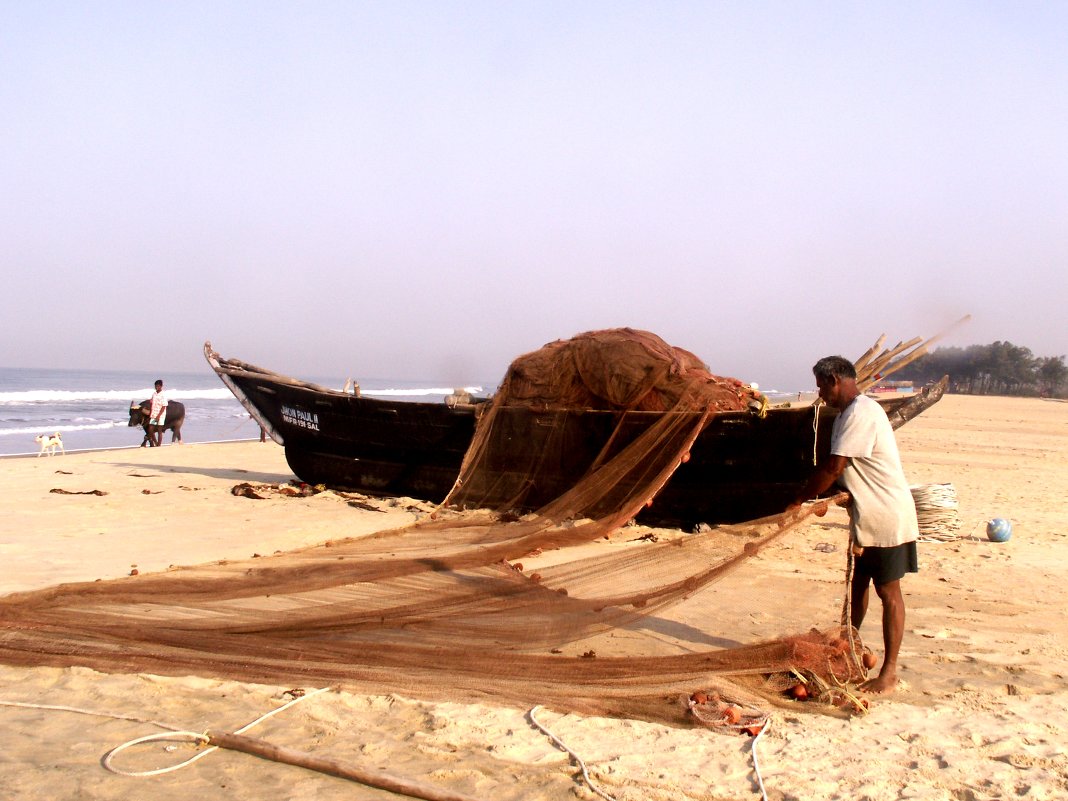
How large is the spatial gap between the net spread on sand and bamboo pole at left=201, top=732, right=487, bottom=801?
691 mm

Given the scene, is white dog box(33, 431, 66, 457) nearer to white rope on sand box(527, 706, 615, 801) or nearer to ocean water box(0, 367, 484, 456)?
ocean water box(0, 367, 484, 456)

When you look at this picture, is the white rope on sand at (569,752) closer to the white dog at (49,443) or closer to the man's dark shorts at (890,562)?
the man's dark shorts at (890,562)

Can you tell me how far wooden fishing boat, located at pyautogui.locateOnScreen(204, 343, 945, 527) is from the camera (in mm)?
8062

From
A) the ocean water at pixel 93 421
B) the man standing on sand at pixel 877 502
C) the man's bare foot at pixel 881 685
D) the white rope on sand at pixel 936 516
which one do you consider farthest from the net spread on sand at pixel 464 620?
the ocean water at pixel 93 421

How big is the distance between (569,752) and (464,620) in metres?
1.50

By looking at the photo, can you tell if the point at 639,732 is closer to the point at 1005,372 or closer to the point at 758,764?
the point at 758,764

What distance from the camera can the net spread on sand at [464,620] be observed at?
3.91 meters

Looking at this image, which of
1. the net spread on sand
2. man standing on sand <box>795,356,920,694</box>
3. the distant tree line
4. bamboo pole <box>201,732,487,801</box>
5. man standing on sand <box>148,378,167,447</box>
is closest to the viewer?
bamboo pole <box>201,732,487,801</box>

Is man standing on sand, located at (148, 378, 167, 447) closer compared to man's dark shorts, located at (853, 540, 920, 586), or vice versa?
man's dark shorts, located at (853, 540, 920, 586)

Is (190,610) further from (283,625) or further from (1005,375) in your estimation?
(1005,375)

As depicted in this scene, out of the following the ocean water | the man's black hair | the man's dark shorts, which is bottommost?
the ocean water

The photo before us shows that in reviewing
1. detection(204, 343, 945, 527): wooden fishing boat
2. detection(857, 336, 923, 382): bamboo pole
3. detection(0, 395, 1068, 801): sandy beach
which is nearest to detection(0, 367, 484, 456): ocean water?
detection(204, 343, 945, 527): wooden fishing boat

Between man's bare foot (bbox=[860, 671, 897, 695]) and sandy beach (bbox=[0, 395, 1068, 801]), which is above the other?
man's bare foot (bbox=[860, 671, 897, 695])

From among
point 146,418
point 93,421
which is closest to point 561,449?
point 146,418
